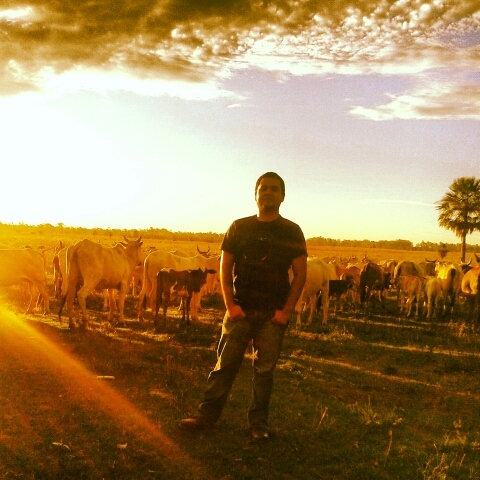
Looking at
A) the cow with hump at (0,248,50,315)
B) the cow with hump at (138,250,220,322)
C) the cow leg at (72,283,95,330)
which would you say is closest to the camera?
the cow leg at (72,283,95,330)

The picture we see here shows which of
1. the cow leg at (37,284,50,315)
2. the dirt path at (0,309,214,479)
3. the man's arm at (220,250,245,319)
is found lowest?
the dirt path at (0,309,214,479)

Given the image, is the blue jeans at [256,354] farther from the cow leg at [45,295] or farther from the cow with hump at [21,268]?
the cow leg at [45,295]

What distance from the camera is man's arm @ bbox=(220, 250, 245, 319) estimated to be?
5.69 metres

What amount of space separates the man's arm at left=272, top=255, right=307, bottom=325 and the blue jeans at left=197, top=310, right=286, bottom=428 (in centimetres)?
12

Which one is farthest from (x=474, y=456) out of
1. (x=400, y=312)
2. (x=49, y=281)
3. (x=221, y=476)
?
(x=49, y=281)

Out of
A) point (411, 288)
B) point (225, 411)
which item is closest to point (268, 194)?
point (225, 411)

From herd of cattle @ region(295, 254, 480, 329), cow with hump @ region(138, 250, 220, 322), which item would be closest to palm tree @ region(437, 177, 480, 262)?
herd of cattle @ region(295, 254, 480, 329)

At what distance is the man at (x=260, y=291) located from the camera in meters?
5.70

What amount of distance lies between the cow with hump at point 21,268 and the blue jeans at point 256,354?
10415 millimetres

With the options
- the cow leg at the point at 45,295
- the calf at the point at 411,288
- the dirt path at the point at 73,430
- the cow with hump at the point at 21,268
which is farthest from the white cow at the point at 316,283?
the dirt path at the point at 73,430

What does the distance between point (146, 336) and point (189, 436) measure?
6.92m

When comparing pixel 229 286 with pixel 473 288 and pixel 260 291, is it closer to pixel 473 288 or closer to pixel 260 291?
pixel 260 291

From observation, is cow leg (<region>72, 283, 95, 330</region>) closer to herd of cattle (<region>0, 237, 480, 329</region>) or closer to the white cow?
herd of cattle (<region>0, 237, 480, 329</region>)

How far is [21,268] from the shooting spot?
14469 millimetres
